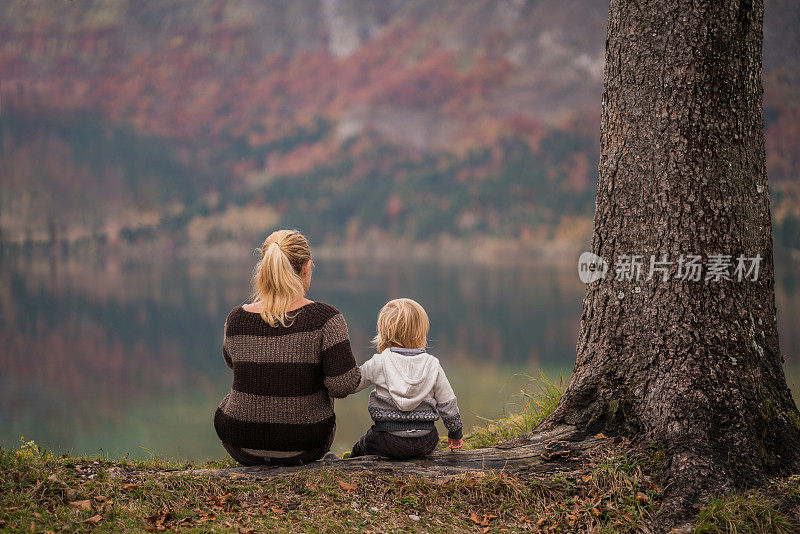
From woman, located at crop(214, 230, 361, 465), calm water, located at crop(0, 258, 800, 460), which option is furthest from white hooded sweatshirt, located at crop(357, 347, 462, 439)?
calm water, located at crop(0, 258, 800, 460)

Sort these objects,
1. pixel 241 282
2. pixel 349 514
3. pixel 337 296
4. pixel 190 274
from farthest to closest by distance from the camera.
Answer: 1. pixel 190 274
2. pixel 241 282
3. pixel 337 296
4. pixel 349 514

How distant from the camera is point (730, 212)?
342cm

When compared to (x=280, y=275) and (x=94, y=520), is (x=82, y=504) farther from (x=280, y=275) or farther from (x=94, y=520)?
(x=280, y=275)

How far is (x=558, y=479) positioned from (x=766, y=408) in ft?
3.76

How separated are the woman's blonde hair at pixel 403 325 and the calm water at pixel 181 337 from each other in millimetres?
2067

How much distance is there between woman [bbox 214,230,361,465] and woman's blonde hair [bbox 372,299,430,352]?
0.22 metres

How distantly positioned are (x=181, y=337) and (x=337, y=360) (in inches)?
1639

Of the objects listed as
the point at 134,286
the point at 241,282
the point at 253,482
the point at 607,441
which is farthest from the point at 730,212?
the point at 134,286

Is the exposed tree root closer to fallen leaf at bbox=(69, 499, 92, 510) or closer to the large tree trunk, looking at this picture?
the large tree trunk

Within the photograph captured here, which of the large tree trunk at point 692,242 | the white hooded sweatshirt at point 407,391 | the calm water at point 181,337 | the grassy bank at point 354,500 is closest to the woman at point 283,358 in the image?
the white hooded sweatshirt at point 407,391

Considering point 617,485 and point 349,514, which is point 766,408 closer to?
point 617,485

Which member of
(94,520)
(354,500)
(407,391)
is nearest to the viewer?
(94,520)

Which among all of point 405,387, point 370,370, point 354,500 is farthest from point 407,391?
point 354,500

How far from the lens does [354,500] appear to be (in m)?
3.15
